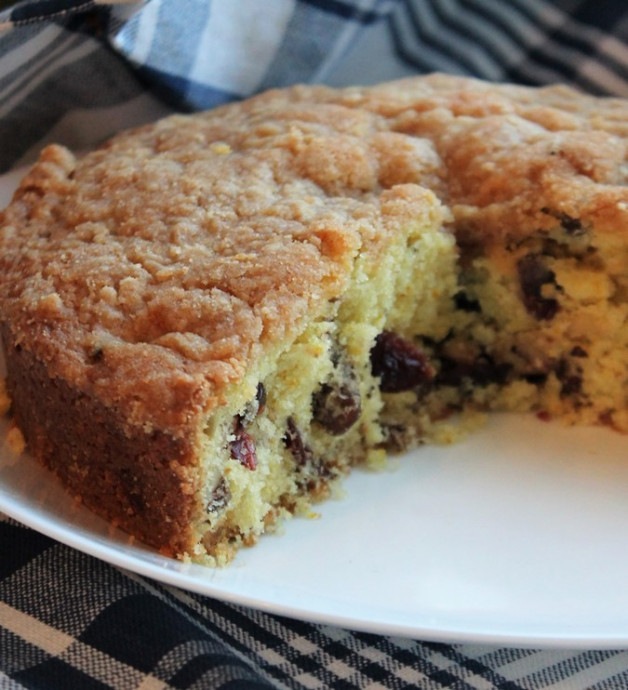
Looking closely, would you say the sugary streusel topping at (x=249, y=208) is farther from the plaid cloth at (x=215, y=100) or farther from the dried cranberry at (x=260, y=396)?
the plaid cloth at (x=215, y=100)

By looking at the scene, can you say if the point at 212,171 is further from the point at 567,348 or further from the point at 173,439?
the point at 567,348

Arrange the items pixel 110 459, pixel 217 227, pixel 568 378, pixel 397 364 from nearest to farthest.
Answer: pixel 110 459 → pixel 217 227 → pixel 397 364 → pixel 568 378

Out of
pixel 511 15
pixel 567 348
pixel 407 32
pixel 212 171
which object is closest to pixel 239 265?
pixel 212 171

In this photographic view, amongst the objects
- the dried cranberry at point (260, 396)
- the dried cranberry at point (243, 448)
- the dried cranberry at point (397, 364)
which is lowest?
the dried cranberry at point (397, 364)

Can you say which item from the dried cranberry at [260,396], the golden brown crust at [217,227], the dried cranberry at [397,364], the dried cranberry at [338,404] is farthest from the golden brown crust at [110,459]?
the dried cranberry at [397,364]

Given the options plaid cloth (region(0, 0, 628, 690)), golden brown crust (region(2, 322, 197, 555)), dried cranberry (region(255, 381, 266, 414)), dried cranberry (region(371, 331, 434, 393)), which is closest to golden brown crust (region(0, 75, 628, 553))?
golden brown crust (region(2, 322, 197, 555))

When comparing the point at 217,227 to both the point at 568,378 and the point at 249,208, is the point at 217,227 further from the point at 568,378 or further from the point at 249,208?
the point at 568,378

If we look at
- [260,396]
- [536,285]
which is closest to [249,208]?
[260,396]
